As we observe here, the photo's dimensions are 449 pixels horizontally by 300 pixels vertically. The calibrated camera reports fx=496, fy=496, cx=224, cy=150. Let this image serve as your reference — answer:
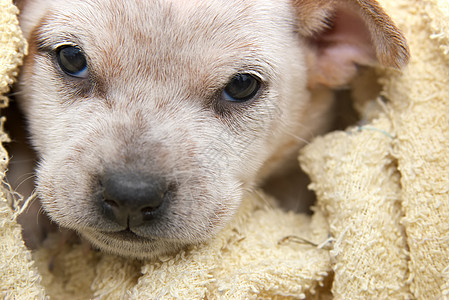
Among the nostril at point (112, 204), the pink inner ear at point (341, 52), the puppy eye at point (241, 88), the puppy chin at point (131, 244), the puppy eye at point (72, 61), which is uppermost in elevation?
the pink inner ear at point (341, 52)

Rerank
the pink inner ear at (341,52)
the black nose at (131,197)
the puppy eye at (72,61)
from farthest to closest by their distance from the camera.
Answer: the pink inner ear at (341,52)
the puppy eye at (72,61)
the black nose at (131,197)

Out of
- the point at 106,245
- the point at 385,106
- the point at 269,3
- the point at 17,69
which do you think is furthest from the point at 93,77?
the point at 385,106

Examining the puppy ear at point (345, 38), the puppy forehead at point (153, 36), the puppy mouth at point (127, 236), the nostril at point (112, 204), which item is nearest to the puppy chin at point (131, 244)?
the puppy mouth at point (127, 236)

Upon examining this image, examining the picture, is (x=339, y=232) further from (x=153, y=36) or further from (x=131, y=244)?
(x=153, y=36)

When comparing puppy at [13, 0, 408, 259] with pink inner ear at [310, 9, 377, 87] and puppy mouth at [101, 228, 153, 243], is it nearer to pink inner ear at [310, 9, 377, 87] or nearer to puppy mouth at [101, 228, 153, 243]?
puppy mouth at [101, 228, 153, 243]

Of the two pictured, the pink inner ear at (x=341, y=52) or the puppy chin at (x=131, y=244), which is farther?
the pink inner ear at (x=341, y=52)

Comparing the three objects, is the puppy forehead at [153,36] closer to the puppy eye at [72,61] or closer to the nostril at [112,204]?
the puppy eye at [72,61]

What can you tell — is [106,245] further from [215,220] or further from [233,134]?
[233,134]

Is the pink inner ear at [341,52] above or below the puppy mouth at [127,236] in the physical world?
above
